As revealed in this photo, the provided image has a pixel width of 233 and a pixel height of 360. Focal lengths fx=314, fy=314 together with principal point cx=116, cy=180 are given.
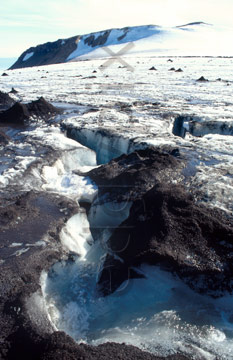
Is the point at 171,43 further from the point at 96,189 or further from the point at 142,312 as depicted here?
the point at 142,312

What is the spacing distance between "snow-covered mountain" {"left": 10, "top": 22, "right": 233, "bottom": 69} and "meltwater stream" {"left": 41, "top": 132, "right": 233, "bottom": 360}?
34.9 m

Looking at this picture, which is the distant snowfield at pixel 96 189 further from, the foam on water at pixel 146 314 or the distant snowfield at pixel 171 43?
the distant snowfield at pixel 171 43

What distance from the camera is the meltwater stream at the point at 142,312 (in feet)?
8.68

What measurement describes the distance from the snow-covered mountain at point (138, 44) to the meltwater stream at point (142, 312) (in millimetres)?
34900

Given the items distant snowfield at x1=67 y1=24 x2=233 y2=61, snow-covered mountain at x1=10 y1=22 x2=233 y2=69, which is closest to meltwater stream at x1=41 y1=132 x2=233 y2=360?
distant snowfield at x1=67 y1=24 x2=233 y2=61

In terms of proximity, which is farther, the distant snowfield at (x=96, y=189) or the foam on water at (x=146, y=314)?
the distant snowfield at (x=96, y=189)

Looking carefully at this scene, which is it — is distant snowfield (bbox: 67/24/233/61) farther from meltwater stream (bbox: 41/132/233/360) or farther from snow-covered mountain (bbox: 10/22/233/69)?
meltwater stream (bbox: 41/132/233/360)

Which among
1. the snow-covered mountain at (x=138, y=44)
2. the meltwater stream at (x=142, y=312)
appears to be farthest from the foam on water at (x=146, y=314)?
the snow-covered mountain at (x=138, y=44)

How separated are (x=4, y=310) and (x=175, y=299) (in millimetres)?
1577

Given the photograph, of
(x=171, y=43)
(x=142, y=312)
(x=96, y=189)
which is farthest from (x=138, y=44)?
(x=142, y=312)

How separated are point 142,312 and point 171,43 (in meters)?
43.2

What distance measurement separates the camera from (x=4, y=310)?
8.82 feet

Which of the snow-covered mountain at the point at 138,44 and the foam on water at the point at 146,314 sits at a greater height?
the snow-covered mountain at the point at 138,44

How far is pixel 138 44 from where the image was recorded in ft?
133
